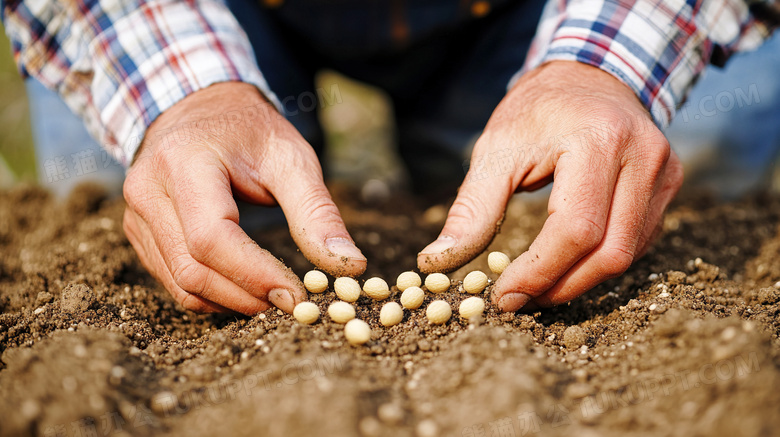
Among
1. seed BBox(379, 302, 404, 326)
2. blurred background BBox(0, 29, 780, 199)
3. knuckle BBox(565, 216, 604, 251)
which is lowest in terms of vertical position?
blurred background BBox(0, 29, 780, 199)

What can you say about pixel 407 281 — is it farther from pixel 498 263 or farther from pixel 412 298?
pixel 498 263

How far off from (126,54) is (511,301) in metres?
2.00

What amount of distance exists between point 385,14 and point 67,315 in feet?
8.05

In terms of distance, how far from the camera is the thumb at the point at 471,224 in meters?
1.85

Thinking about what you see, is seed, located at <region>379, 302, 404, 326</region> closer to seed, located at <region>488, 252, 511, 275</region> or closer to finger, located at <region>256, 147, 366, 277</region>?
finger, located at <region>256, 147, 366, 277</region>

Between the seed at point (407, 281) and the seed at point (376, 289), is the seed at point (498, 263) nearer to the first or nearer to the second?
the seed at point (407, 281)

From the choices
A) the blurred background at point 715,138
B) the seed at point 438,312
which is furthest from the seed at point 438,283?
the blurred background at point 715,138

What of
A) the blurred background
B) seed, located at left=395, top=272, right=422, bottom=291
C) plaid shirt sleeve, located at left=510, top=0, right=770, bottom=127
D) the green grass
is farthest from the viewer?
the green grass

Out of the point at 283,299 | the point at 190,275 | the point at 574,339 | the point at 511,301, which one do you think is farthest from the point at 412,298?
the point at 190,275

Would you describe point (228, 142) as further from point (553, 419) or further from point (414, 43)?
point (414, 43)

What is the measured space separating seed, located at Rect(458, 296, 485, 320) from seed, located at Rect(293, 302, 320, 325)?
490mm

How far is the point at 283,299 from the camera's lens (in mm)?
1713

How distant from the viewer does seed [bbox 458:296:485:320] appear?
66.9 inches

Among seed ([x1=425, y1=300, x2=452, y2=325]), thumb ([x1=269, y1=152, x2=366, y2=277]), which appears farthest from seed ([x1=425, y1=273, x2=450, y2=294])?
thumb ([x1=269, y1=152, x2=366, y2=277])
